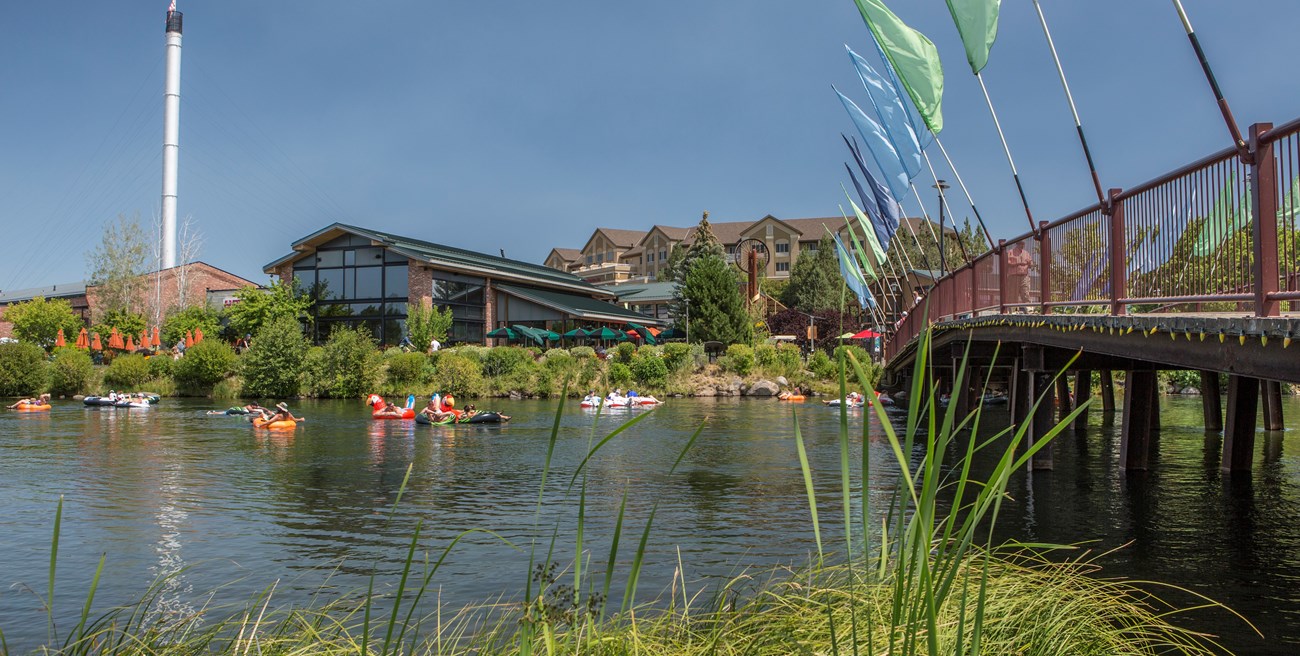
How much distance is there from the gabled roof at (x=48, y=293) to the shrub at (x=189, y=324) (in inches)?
839

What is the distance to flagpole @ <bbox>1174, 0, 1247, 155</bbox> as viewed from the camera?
8.05 metres

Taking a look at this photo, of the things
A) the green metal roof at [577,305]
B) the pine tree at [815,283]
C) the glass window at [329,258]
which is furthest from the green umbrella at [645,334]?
the glass window at [329,258]

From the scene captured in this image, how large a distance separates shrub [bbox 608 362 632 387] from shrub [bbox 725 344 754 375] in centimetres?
613

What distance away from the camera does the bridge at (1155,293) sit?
7574mm

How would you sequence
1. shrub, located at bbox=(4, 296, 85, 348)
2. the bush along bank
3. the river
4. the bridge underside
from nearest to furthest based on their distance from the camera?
1. the bridge underside
2. the river
3. the bush along bank
4. shrub, located at bbox=(4, 296, 85, 348)

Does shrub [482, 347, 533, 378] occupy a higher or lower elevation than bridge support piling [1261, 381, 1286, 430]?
higher

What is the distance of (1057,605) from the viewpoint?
6.66 meters

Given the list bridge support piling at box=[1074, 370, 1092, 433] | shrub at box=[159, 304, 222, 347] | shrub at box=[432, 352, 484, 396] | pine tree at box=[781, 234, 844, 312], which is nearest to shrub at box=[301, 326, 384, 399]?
shrub at box=[432, 352, 484, 396]

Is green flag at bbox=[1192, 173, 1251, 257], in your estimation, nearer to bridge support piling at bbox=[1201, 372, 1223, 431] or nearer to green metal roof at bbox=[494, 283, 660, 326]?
bridge support piling at bbox=[1201, 372, 1223, 431]

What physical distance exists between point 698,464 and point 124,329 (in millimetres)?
56206

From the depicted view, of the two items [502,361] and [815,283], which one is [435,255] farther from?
[815,283]

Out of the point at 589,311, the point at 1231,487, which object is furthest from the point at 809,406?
the point at 1231,487

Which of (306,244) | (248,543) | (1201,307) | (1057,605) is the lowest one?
(248,543)

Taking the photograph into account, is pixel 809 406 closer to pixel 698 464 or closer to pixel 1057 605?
pixel 698 464
